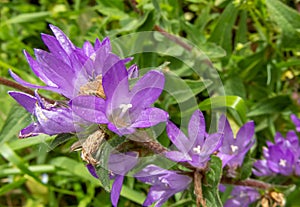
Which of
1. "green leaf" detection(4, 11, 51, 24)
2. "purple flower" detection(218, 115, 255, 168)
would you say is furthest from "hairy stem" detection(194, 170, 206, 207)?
"green leaf" detection(4, 11, 51, 24)

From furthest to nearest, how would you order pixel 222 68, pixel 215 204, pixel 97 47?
pixel 222 68 < pixel 215 204 < pixel 97 47

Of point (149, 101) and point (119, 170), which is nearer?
point (149, 101)

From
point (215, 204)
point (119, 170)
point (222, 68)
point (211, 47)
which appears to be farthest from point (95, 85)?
point (222, 68)

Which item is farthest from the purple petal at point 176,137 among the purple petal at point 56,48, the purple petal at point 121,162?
the purple petal at point 56,48

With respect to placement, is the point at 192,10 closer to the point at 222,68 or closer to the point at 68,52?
the point at 222,68

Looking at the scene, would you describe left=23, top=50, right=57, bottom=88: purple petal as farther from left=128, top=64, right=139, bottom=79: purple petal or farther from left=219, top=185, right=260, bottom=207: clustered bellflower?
left=219, top=185, right=260, bottom=207: clustered bellflower

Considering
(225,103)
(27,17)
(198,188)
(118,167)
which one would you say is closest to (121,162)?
(118,167)

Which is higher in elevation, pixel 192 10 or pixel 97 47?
pixel 97 47

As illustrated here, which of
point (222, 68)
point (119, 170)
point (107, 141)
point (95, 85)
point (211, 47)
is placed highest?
point (95, 85)
